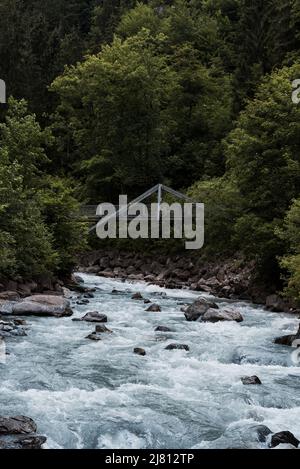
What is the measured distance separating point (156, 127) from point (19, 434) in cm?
3172

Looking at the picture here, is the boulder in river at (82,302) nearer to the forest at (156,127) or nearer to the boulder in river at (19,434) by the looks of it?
the forest at (156,127)

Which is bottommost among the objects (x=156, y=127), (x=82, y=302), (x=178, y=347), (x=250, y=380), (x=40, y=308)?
(x=250, y=380)

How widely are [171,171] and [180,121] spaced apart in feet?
12.6

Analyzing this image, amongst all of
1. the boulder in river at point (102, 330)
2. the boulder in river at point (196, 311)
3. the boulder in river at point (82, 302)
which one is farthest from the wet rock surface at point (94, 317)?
the boulder in river at point (82, 302)

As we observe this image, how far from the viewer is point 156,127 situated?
124 ft

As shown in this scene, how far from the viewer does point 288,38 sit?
120 feet

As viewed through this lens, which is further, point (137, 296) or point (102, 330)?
point (137, 296)

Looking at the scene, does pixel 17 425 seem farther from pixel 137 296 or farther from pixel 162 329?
pixel 137 296

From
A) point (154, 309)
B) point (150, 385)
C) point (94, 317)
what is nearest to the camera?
point (150, 385)

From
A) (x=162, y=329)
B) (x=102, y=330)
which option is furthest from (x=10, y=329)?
(x=162, y=329)

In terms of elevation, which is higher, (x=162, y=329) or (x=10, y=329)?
(x=10, y=329)

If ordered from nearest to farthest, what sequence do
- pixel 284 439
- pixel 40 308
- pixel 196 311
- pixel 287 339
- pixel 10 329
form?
pixel 284 439 → pixel 10 329 → pixel 287 339 → pixel 40 308 → pixel 196 311

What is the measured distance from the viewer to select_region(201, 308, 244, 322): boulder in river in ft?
53.5

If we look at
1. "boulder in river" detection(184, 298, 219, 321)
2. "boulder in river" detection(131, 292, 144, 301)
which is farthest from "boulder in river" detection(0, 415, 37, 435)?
"boulder in river" detection(131, 292, 144, 301)
